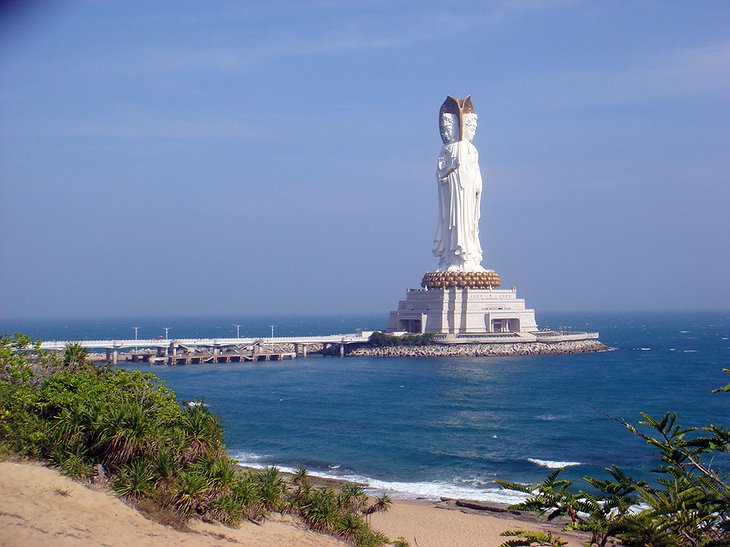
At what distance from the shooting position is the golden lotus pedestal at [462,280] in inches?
2844

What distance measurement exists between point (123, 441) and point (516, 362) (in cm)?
5054

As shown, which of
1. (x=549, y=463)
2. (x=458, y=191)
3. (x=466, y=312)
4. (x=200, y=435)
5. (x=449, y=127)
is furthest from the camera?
(x=449, y=127)

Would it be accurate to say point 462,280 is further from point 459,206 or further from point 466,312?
point 459,206

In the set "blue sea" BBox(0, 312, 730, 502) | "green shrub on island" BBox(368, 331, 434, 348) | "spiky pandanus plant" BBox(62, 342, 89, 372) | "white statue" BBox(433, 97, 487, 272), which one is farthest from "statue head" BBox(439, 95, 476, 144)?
"spiky pandanus plant" BBox(62, 342, 89, 372)

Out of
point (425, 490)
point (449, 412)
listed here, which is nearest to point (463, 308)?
point (449, 412)

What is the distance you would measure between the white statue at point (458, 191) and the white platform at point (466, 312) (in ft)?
10.2

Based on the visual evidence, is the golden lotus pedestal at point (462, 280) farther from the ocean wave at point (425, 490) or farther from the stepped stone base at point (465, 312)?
the ocean wave at point (425, 490)

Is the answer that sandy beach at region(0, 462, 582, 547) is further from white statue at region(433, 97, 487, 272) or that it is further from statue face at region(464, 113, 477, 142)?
statue face at region(464, 113, 477, 142)

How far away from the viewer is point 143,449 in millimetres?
14234

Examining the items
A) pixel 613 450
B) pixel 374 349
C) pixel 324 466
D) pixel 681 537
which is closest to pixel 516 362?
pixel 374 349

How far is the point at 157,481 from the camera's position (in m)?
13.9

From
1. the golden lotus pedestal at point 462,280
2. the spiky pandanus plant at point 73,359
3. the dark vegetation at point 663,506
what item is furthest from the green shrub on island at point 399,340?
the dark vegetation at point 663,506

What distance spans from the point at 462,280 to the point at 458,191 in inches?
319

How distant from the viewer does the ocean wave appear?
2323 cm
